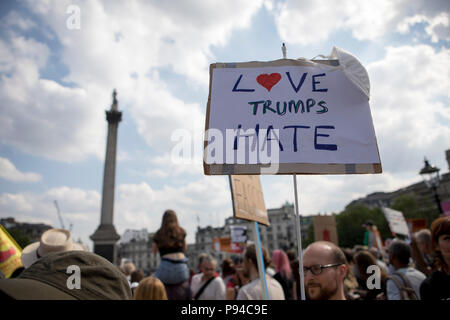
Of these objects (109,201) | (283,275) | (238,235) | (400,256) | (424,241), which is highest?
(109,201)

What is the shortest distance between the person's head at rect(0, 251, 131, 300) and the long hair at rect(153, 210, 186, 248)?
3.32 metres

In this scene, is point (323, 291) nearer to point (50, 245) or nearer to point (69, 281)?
point (69, 281)

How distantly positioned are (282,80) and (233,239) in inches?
373

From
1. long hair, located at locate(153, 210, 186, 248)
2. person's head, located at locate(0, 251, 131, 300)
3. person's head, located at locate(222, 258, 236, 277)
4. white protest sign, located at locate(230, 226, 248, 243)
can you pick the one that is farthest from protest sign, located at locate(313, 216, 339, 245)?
person's head, located at locate(0, 251, 131, 300)

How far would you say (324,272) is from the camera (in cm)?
267

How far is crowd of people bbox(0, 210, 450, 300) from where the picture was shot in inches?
41.5

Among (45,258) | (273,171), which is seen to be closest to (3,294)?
(45,258)

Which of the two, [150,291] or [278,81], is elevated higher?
[278,81]

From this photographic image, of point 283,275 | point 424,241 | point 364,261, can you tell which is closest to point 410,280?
point 364,261

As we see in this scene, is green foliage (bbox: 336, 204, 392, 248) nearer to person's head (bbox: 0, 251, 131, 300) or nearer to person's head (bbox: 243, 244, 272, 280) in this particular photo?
person's head (bbox: 243, 244, 272, 280)

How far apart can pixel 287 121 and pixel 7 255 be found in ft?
12.9
